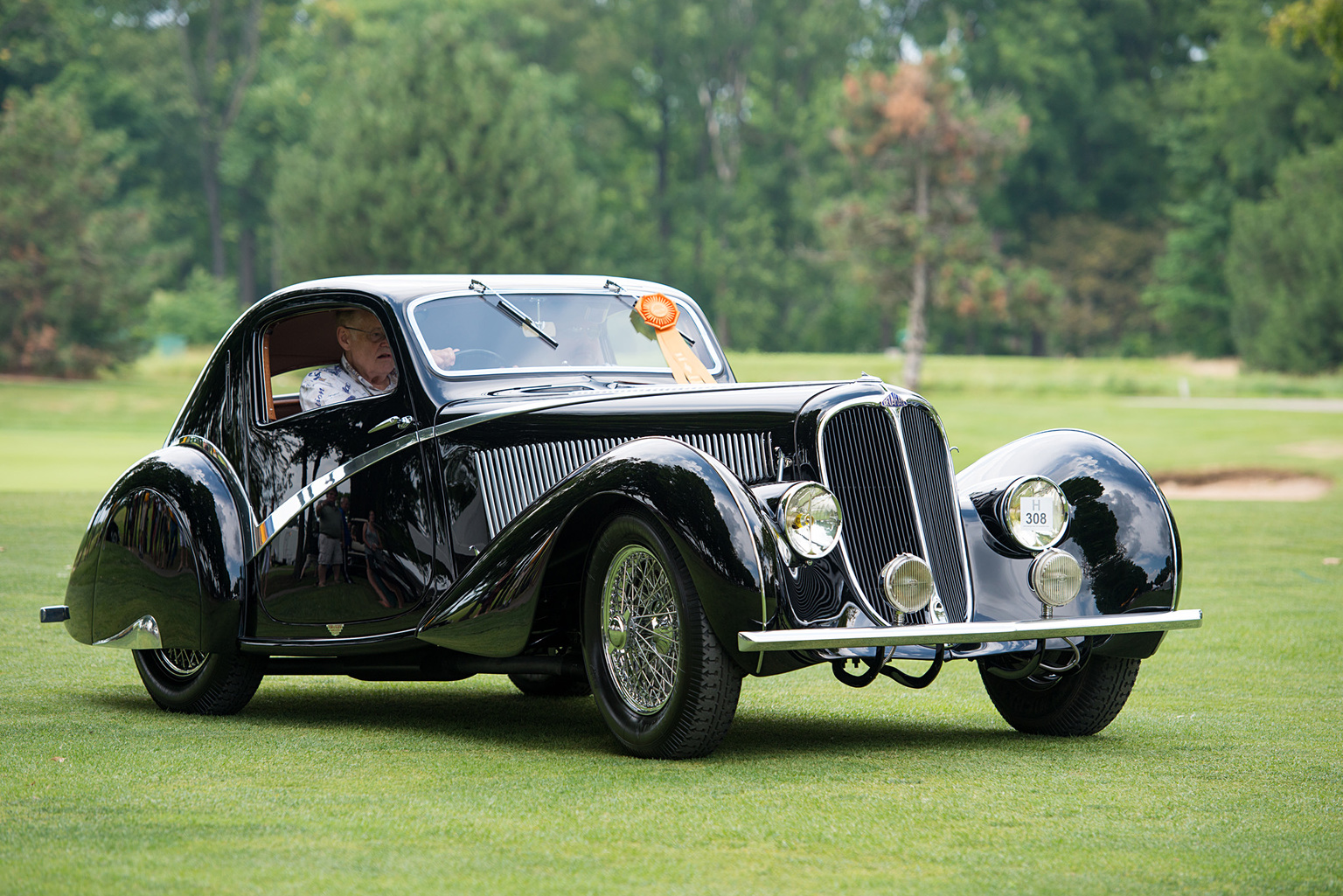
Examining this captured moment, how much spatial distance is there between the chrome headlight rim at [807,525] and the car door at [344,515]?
1.68 m

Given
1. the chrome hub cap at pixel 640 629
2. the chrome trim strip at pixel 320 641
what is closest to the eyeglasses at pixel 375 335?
the chrome trim strip at pixel 320 641

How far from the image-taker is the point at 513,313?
6902mm

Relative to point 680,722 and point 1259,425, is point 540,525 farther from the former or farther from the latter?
point 1259,425

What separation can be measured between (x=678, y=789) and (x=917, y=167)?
4760cm

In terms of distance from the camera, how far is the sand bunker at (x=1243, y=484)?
2292 cm

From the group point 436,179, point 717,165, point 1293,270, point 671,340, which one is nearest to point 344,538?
point 671,340

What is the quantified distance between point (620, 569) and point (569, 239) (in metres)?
44.5

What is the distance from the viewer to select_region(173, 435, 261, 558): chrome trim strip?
684 cm

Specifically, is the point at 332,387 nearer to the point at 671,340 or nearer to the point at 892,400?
the point at 671,340

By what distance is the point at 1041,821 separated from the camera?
4.55m

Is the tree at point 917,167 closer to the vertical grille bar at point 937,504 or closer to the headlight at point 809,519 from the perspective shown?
the vertical grille bar at point 937,504

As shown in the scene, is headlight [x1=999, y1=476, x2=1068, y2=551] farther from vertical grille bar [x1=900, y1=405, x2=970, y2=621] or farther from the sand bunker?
the sand bunker

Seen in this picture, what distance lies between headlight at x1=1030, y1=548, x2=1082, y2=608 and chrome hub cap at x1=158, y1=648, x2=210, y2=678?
144 inches

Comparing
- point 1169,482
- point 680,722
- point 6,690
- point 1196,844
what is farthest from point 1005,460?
point 1169,482
